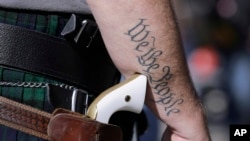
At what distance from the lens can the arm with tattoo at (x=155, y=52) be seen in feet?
3.84

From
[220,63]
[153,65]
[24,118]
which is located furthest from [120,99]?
Result: [220,63]

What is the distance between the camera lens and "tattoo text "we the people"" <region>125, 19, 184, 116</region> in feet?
3.91

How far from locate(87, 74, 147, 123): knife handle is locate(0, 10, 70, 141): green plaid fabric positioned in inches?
4.1

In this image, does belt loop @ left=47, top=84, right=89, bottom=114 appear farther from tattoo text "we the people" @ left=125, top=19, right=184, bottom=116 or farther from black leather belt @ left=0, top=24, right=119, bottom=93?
tattoo text "we the people" @ left=125, top=19, right=184, bottom=116

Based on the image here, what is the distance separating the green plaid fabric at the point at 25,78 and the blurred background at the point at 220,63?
4.40 m

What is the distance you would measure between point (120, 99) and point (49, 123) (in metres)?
0.15

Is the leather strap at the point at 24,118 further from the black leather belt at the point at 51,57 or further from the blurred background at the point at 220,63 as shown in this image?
the blurred background at the point at 220,63

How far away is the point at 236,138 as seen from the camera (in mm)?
3080

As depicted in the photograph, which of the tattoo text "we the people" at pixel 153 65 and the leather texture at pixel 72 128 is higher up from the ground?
the tattoo text "we the people" at pixel 153 65

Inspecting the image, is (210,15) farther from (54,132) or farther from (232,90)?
(54,132)

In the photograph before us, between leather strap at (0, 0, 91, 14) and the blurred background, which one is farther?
the blurred background

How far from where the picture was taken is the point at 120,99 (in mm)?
1219

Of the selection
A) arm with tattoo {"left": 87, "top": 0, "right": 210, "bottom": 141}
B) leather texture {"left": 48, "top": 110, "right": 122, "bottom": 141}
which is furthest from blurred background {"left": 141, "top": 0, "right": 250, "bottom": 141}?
leather texture {"left": 48, "top": 110, "right": 122, "bottom": 141}

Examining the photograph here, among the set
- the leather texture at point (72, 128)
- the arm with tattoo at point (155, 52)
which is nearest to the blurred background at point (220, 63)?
the arm with tattoo at point (155, 52)
